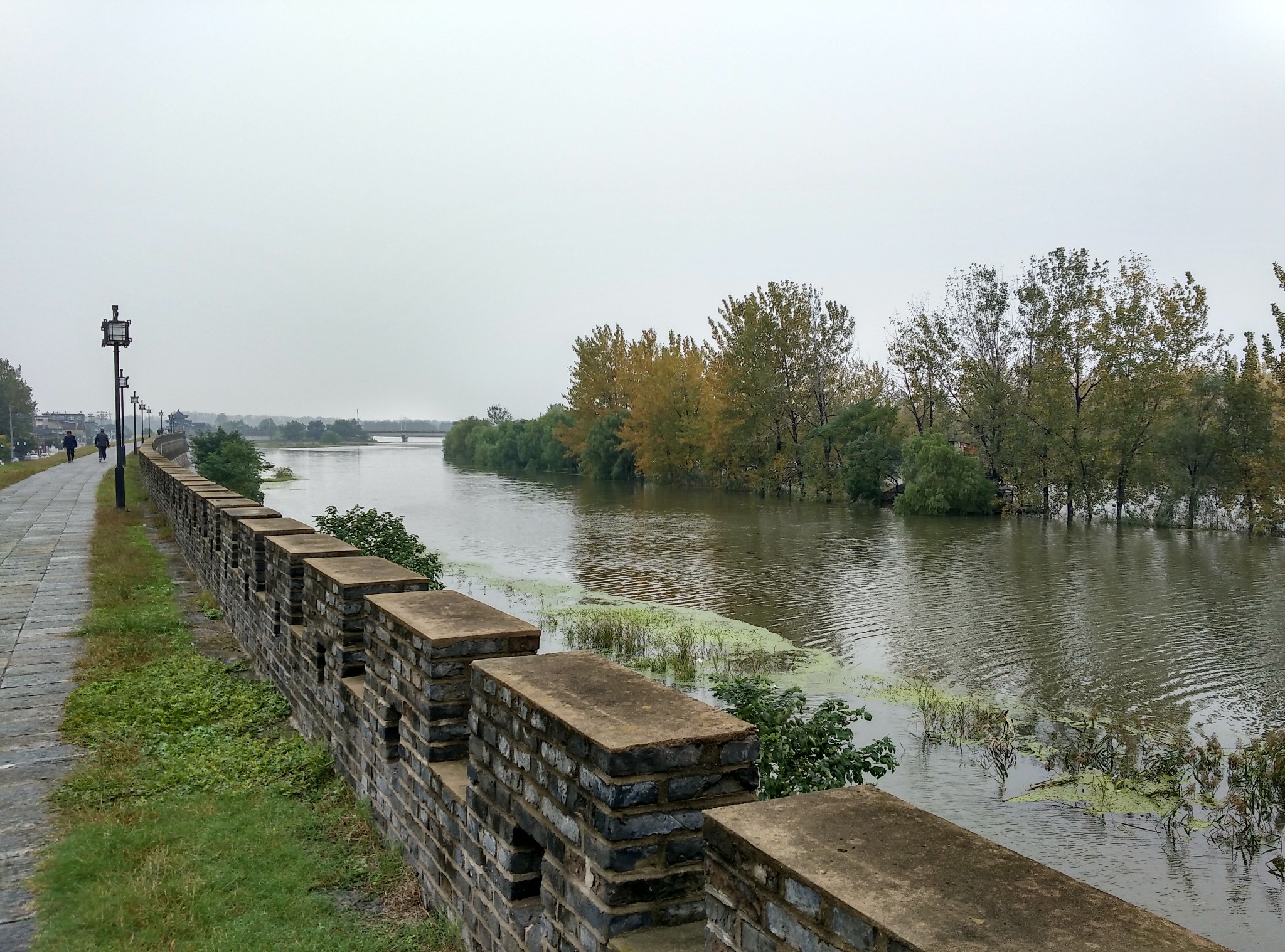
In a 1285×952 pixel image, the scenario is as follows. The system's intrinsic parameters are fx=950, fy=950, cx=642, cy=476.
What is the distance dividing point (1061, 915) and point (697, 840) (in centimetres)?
110

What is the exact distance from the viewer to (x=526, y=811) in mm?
2973

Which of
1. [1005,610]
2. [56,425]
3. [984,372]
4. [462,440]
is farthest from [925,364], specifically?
[56,425]

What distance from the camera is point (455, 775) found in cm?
374

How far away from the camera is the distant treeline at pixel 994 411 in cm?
2872

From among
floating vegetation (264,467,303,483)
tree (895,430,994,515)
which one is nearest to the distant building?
floating vegetation (264,467,303,483)

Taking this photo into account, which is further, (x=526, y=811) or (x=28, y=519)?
(x=28, y=519)

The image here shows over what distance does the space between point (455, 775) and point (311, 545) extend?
132 inches

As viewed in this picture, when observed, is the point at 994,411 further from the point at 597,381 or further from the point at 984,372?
the point at 597,381

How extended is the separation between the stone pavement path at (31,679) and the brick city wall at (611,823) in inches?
56.3

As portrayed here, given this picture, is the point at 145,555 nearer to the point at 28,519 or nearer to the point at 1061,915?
the point at 28,519

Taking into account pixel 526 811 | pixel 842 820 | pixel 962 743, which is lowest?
pixel 962 743

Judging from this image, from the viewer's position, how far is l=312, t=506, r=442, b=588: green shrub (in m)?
13.0

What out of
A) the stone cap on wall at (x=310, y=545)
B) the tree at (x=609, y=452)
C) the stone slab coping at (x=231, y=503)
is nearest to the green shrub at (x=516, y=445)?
the tree at (x=609, y=452)

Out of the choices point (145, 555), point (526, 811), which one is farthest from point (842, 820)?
point (145, 555)
